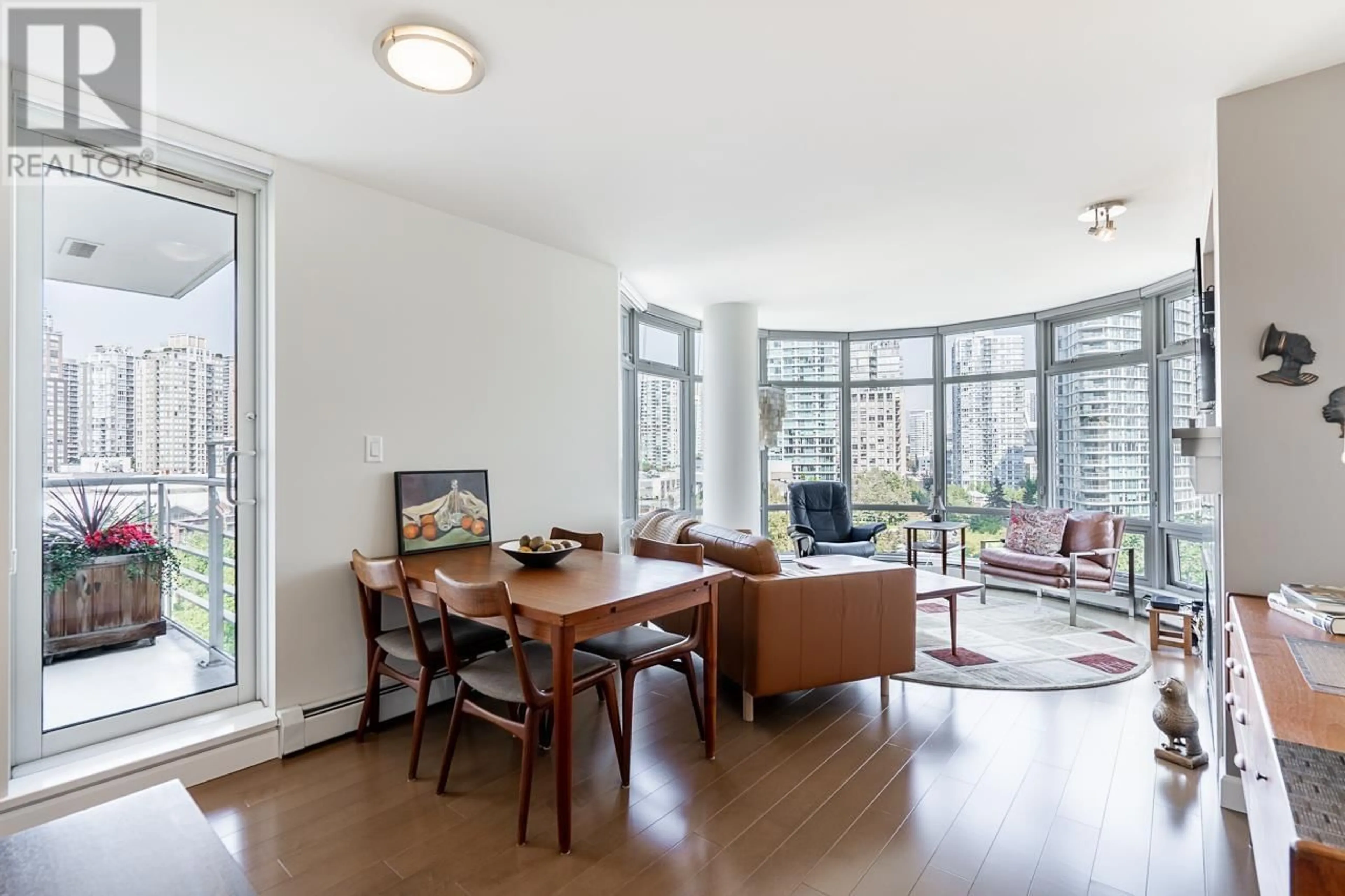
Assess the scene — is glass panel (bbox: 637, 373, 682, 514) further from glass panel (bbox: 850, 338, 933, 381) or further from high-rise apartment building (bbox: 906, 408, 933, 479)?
high-rise apartment building (bbox: 906, 408, 933, 479)

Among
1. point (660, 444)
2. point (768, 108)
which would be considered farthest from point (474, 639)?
point (660, 444)

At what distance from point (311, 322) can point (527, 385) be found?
3.87 ft

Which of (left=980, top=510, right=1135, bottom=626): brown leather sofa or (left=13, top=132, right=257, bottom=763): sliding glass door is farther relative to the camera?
(left=980, top=510, right=1135, bottom=626): brown leather sofa

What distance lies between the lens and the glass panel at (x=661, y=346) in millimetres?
5414

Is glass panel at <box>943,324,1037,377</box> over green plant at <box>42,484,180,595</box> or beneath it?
over

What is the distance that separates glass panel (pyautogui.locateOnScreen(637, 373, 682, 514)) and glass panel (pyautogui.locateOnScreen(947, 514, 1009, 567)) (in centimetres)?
287

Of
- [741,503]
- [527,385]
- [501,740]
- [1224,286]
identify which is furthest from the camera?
[741,503]

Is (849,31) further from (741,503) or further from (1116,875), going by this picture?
(741,503)

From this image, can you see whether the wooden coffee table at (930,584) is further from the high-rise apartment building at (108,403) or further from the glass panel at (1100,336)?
the high-rise apartment building at (108,403)

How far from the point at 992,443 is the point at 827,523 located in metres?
1.85

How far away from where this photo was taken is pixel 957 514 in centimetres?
638

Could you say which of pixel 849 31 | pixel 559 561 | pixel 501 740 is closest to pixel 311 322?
pixel 559 561

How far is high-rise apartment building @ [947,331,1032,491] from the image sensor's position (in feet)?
19.8

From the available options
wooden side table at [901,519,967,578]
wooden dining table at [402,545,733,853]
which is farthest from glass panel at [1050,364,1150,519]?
wooden dining table at [402,545,733,853]
